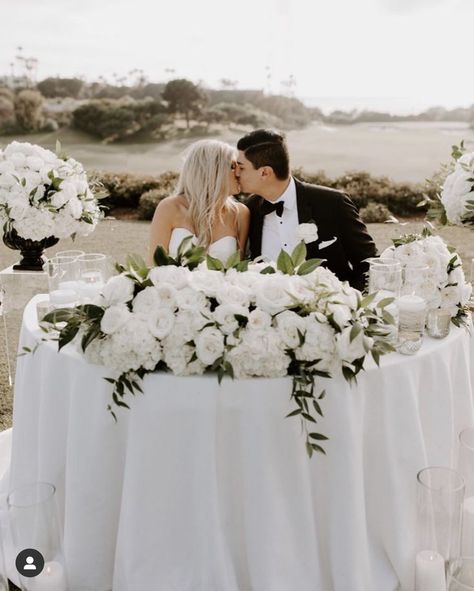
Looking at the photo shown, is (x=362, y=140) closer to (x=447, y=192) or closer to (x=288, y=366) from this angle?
(x=447, y=192)

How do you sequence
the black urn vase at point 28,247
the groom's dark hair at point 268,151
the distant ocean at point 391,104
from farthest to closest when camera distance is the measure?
the distant ocean at point 391,104 → the black urn vase at point 28,247 → the groom's dark hair at point 268,151

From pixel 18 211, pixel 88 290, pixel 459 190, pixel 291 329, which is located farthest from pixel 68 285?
pixel 459 190

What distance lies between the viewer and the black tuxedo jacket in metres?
4.17

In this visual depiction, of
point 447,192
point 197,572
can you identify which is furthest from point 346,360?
point 447,192

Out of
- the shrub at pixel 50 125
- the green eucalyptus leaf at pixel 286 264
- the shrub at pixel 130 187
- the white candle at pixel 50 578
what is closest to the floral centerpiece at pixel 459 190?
the green eucalyptus leaf at pixel 286 264

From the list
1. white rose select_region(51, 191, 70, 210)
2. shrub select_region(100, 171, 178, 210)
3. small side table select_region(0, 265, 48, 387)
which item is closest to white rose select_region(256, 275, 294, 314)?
white rose select_region(51, 191, 70, 210)

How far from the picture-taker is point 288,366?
7.50 ft

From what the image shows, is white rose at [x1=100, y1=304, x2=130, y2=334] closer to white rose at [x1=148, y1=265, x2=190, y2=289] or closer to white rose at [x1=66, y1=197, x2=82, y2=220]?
white rose at [x1=148, y1=265, x2=190, y2=289]

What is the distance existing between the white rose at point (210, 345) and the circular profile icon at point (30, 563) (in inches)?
39.2

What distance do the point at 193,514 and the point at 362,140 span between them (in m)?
14.7

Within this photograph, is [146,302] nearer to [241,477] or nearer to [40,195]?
[241,477]

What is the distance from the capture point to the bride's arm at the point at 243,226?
4535mm

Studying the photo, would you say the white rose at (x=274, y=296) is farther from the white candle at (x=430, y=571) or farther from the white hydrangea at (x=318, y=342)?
the white candle at (x=430, y=571)

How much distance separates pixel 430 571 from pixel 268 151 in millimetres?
2623
